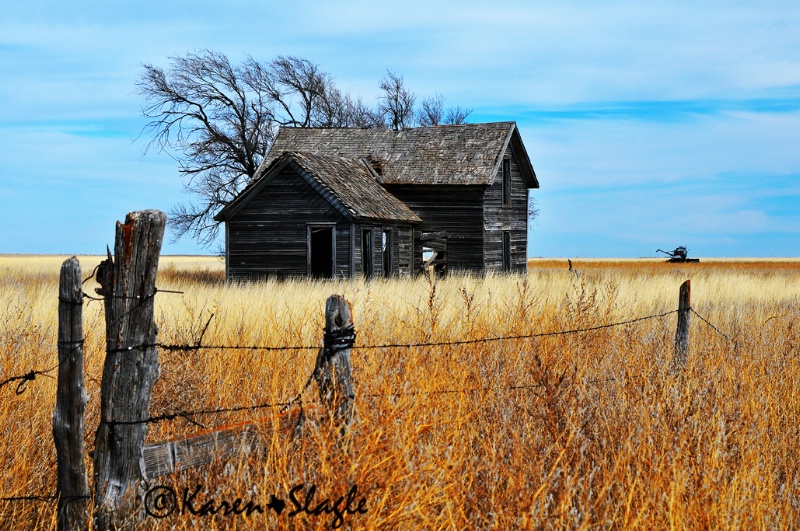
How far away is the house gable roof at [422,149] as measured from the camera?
26297 mm

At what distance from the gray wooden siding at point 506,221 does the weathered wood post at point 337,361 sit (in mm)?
22503

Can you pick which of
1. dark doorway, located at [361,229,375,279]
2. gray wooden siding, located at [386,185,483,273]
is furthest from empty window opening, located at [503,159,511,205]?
dark doorway, located at [361,229,375,279]

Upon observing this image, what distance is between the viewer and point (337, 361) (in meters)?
4.10

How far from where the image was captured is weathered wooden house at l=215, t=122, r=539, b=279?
2273 centimetres

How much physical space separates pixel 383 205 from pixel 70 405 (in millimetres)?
21177

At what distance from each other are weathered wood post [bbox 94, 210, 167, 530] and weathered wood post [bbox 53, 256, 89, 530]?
102 millimetres

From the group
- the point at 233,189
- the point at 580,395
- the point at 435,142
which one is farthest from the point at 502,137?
the point at 580,395

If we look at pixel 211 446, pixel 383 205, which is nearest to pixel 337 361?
pixel 211 446

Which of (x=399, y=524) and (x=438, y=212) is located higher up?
(x=438, y=212)

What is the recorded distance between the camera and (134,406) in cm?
346

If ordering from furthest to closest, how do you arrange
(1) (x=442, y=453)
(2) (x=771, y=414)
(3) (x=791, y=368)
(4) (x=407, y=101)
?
(4) (x=407, y=101) → (3) (x=791, y=368) → (2) (x=771, y=414) → (1) (x=442, y=453)

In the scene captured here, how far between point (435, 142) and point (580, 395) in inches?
924

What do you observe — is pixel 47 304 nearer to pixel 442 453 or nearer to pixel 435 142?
pixel 442 453

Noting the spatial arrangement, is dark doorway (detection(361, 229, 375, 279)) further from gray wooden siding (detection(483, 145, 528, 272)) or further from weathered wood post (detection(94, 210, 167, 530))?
weathered wood post (detection(94, 210, 167, 530))
